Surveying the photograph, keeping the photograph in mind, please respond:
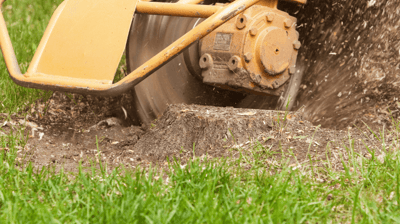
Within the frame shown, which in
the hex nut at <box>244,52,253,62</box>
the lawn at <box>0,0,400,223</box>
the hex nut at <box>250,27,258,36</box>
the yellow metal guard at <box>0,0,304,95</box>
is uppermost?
the hex nut at <box>250,27,258,36</box>

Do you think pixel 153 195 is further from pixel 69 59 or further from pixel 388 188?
pixel 69 59

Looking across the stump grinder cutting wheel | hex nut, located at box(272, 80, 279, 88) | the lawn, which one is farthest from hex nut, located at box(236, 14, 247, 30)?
the lawn

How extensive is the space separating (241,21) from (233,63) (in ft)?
0.69

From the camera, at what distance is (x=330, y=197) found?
1.55 m

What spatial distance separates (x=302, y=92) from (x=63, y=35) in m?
1.39

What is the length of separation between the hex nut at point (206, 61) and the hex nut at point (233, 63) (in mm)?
114

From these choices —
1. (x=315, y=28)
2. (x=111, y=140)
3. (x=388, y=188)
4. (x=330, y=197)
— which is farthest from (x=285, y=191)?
(x=315, y=28)

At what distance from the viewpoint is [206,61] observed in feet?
7.27

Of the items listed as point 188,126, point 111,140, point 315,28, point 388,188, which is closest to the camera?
point 388,188

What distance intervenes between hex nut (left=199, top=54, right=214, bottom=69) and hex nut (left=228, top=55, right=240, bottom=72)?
114 mm

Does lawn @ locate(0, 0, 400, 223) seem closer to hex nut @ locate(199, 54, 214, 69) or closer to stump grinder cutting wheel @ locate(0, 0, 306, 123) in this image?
stump grinder cutting wheel @ locate(0, 0, 306, 123)

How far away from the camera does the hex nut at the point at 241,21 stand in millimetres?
2121

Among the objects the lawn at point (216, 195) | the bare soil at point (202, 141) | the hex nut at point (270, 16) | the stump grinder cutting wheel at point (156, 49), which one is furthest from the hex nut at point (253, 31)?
the lawn at point (216, 195)

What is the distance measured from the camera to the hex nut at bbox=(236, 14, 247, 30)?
2.12 m
